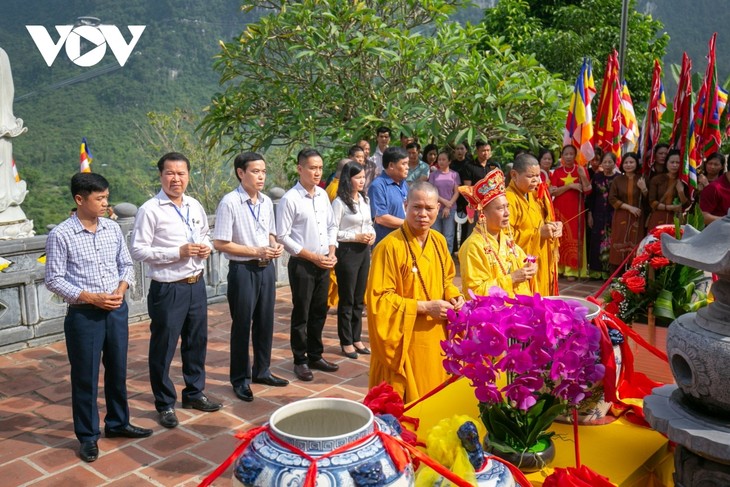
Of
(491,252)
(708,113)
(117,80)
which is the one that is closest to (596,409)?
(491,252)

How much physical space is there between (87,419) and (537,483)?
2.87m

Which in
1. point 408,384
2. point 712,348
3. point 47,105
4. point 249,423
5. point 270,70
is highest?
point 47,105

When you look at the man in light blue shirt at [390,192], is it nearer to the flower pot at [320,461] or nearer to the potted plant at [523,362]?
the potted plant at [523,362]

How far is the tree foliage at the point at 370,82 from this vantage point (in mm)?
8914

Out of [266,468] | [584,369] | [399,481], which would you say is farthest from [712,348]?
[266,468]

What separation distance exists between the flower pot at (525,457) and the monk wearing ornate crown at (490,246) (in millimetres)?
1552

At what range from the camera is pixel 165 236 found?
4258mm

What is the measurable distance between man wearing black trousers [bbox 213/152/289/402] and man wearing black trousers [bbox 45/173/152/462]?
787mm

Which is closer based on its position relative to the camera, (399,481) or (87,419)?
(399,481)

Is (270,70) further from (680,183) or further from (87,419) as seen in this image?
(87,419)

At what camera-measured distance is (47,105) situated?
28.0 m

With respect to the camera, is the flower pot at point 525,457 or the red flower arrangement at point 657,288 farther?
the red flower arrangement at point 657,288

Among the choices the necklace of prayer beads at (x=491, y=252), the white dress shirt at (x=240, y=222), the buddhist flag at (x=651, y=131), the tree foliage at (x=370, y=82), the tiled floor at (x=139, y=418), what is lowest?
the tiled floor at (x=139, y=418)
